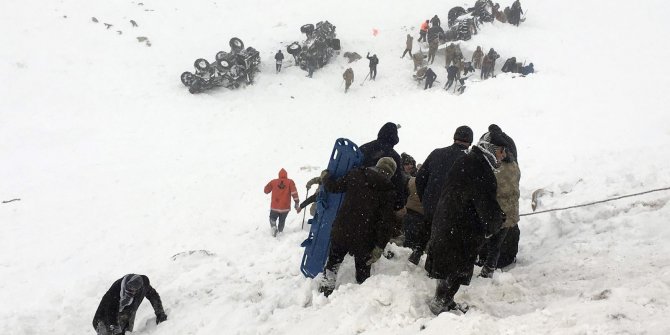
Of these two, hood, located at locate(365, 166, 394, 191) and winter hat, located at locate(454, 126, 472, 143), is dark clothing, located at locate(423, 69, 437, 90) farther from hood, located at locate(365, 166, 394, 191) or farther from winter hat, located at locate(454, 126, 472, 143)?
hood, located at locate(365, 166, 394, 191)

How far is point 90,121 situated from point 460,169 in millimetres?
15815

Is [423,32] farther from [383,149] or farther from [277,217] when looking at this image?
[383,149]

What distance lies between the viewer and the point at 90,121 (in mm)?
15461

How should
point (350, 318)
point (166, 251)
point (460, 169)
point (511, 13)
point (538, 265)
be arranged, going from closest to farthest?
point (460, 169)
point (350, 318)
point (538, 265)
point (166, 251)
point (511, 13)

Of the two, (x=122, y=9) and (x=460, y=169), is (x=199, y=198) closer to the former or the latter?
(x=460, y=169)

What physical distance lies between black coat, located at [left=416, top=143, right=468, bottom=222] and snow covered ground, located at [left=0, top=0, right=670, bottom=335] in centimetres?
82

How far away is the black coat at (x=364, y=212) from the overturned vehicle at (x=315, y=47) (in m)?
17.6

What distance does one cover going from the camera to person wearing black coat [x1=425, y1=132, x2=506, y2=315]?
3.62 meters

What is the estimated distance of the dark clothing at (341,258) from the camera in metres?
4.64

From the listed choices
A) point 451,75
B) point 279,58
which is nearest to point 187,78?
point 279,58

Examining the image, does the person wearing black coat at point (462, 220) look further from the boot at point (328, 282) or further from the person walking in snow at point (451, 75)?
the person walking in snow at point (451, 75)

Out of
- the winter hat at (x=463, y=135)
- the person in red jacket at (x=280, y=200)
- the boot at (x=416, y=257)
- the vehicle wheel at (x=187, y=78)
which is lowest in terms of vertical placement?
the person in red jacket at (x=280, y=200)

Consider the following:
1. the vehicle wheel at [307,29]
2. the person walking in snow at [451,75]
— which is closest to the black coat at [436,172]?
the person walking in snow at [451,75]

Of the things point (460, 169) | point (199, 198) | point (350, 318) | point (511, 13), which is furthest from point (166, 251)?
point (511, 13)
